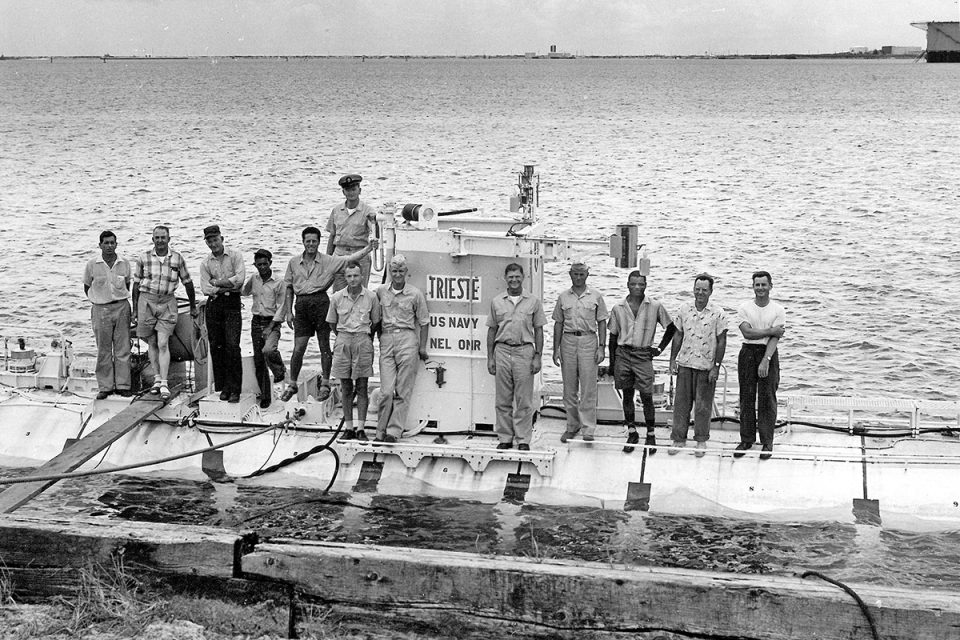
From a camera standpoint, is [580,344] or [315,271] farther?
[315,271]

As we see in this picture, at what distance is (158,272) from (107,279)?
0.79 metres

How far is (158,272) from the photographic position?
44.8 ft

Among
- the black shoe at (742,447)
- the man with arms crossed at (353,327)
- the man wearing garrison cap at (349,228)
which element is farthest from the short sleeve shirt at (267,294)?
the black shoe at (742,447)

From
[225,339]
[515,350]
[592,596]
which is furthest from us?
[225,339]

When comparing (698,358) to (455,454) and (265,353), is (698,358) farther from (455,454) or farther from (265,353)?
(265,353)

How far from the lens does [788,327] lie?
25047mm

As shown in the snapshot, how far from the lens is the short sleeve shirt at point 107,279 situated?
13953mm

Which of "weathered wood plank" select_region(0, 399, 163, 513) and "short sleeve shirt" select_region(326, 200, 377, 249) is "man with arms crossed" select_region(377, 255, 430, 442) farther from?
"weathered wood plank" select_region(0, 399, 163, 513)

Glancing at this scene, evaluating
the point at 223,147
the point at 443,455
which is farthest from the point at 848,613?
the point at 223,147

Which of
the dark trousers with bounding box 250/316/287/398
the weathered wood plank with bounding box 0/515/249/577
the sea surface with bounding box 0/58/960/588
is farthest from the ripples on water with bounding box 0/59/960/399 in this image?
the weathered wood plank with bounding box 0/515/249/577

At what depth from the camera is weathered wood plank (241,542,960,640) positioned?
6.73 m

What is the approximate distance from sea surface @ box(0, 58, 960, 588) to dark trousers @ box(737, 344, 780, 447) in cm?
105

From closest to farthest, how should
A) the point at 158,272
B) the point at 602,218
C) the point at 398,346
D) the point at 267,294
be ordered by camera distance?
the point at 398,346 < the point at 267,294 < the point at 158,272 < the point at 602,218

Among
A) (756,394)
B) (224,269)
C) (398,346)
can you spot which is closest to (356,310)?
(398,346)
